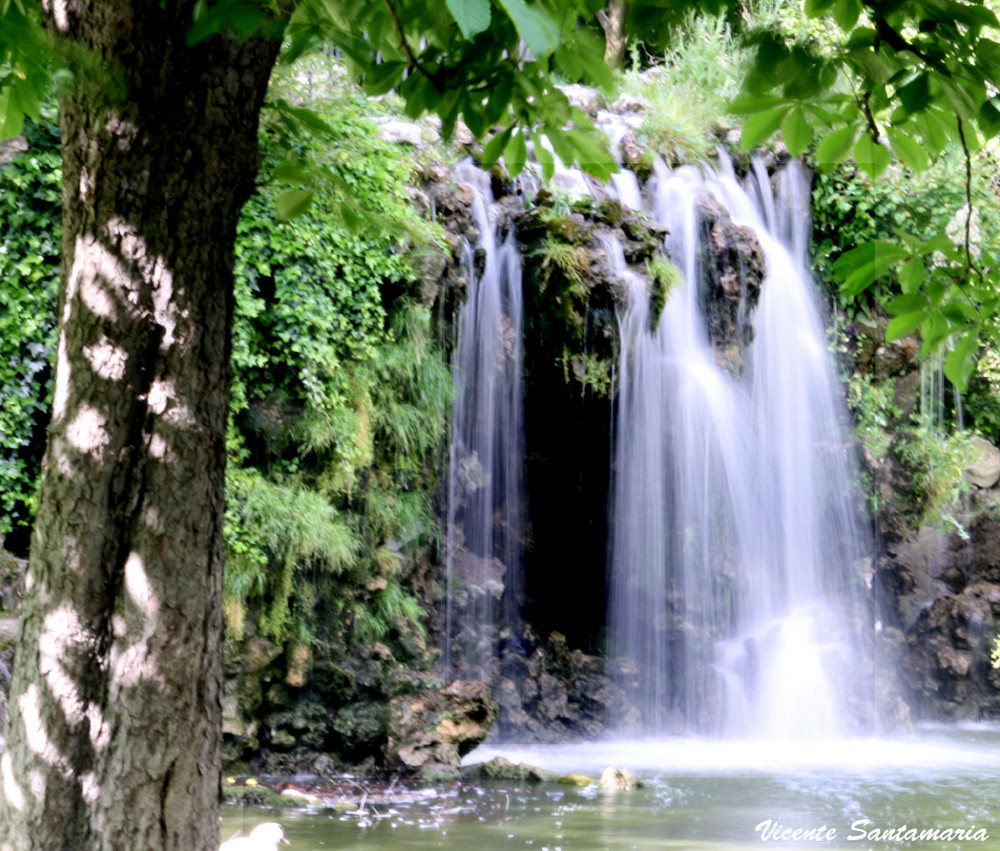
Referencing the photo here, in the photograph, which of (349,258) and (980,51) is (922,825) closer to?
(980,51)

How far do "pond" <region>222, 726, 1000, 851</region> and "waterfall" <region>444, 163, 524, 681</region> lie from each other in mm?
1754

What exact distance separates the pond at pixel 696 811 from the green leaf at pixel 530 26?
460cm

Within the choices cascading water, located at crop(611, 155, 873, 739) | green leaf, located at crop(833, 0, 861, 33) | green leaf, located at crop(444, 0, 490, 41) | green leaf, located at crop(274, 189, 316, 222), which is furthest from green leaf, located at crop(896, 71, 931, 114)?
cascading water, located at crop(611, 155, 873, 739)

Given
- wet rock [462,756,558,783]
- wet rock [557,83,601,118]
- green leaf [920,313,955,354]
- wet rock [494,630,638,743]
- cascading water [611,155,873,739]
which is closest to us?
green leaf [920,313,955,354]

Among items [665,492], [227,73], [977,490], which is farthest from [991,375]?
[227,73]

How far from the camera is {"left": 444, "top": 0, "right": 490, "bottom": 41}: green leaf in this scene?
4.43 feet

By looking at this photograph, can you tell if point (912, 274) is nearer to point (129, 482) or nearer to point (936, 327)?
point (936, 327)

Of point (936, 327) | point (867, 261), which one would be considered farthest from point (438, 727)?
point (867, 261)

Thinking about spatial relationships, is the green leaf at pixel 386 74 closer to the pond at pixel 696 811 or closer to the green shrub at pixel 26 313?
the pond at pixel 696 811

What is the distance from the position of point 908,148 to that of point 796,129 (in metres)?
0.31

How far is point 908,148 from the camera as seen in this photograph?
2447 mm

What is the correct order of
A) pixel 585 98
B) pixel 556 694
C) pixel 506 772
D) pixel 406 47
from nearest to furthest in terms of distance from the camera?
pixel 406 47
pixel 506 772
pixel 556 694
pixel 585 98

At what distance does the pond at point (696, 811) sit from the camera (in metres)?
5.35

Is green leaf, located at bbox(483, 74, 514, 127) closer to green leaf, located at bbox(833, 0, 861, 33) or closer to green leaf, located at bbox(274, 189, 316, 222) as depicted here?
green leaf, located at bbox(274, 189, 316, 222)
